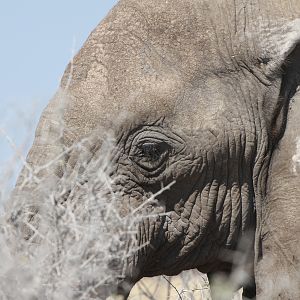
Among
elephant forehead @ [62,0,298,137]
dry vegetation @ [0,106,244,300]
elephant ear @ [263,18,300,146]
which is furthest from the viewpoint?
elephant ear @ [263,18,300,146]

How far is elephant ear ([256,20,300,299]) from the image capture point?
536cm

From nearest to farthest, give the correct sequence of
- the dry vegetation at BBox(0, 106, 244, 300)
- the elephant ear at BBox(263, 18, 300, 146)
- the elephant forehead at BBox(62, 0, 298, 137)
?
the dry vegetation at BBox(0, 106, 244, 300)
the elephant forehead at BBox(62, 0, 298, 137)
the elephant ear at BBox(263, 18, 300, 146)

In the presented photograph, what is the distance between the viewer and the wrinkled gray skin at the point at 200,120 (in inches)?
207

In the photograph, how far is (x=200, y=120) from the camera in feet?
17.4

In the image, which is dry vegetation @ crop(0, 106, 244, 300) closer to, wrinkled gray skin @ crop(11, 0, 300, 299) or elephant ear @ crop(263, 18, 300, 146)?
wrinkled gray skin @ crop(11, 0, 300, 299)

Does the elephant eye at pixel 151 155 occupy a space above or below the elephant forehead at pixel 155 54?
below

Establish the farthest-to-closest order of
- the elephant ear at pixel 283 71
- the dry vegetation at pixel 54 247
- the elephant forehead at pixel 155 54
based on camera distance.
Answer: the elephant ear at pixel 283 71 → the elephant forehead at pixel 155 54 → the dry vegetation at pixel 54 247

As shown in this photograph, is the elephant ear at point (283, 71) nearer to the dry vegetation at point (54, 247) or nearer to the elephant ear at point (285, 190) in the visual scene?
the elephant ear at point (285, 190)

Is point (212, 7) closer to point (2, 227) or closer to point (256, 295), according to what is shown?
point (256, 295)

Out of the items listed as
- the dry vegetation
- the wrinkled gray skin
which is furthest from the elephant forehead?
the dry vegetation

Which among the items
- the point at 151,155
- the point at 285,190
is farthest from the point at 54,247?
the point at 285,190

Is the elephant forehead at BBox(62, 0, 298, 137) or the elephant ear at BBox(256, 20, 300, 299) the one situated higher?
the elephant forehead at BBox(62, 0, 298, 137)

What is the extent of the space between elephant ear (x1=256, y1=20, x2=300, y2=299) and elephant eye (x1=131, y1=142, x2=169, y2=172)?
410 millimetres

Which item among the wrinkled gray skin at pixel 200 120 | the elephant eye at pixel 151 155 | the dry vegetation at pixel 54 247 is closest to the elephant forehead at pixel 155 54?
the wrinkled gray skin at pixel 200 120
